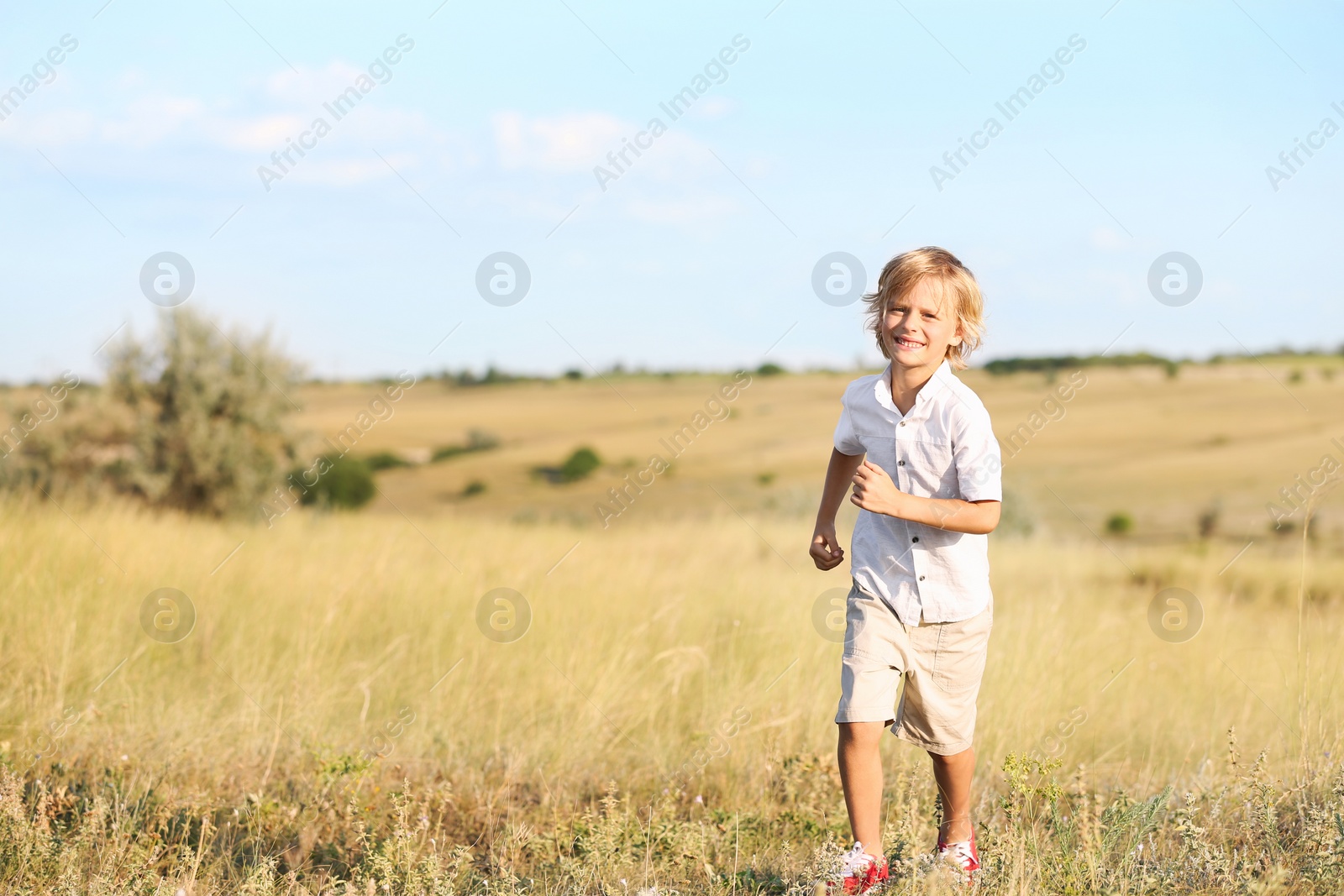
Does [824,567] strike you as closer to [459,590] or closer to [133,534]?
[459,590]

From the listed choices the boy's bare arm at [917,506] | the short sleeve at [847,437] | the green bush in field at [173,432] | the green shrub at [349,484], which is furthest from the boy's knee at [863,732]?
the green shrub at [349,484]

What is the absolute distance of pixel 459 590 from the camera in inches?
294

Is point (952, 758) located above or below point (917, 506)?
below

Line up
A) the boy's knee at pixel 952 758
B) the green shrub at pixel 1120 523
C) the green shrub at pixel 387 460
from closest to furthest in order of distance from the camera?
the boy's knee at pixel 952 758
the green shrub at pixel 1120 523
the green shrub at pixel 387 460

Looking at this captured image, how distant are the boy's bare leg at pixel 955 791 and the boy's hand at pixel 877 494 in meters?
0.94

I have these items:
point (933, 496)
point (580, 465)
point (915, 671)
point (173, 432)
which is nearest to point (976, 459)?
point (933, 496)

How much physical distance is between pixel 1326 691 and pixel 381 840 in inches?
176

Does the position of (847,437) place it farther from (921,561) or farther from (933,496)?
(921,561)

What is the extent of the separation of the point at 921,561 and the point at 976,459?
0.36m

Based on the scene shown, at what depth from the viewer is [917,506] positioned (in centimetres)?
291

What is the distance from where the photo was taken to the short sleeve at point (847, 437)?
336 centimetres

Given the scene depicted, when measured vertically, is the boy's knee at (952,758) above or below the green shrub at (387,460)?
below

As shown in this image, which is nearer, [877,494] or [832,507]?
[877,494]

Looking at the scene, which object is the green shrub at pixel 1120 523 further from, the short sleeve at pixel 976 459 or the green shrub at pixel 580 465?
the short sleeve at pixel 976 459
